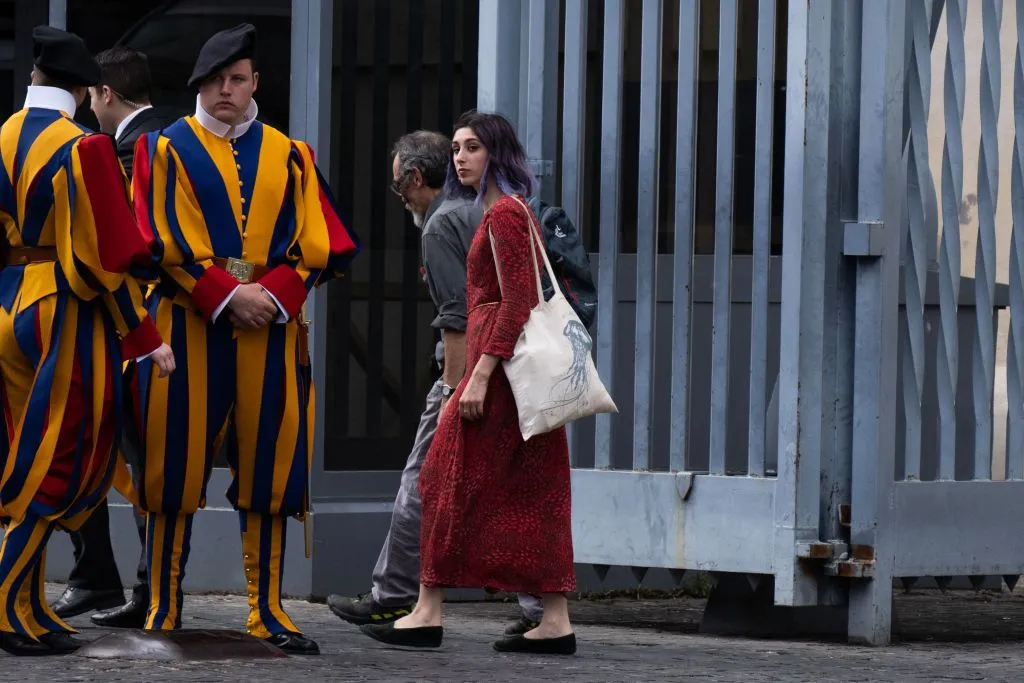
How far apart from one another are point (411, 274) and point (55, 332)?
2.59 meters

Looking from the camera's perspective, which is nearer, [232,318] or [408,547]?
[232,318]

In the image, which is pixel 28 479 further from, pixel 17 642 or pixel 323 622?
pixel 323 622

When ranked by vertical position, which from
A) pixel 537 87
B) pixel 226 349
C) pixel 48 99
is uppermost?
pixel 537 87

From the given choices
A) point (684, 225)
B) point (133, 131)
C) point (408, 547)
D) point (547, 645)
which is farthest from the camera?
point (684, 225)

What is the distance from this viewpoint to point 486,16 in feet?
22.9

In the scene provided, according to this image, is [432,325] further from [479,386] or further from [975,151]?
[975,151]

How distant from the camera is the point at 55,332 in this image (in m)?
5.36

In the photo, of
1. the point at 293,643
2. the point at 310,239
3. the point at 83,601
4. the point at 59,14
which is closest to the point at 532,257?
the point at 310,239

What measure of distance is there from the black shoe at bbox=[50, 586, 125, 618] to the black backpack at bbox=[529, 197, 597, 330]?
192 centimetres

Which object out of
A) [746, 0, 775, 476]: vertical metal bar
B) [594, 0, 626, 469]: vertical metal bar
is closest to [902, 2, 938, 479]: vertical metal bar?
[746, 0, 775, 476]: vertical metal bar

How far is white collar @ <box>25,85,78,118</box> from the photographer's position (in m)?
5.49

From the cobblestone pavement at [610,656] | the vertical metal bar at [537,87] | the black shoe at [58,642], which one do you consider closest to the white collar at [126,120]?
the vertical metal bar at [537,87]

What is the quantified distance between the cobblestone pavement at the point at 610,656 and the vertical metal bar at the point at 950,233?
29.3 inches

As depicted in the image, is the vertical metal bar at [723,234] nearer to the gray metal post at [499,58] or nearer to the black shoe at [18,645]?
the gray metal post at [499,58]
